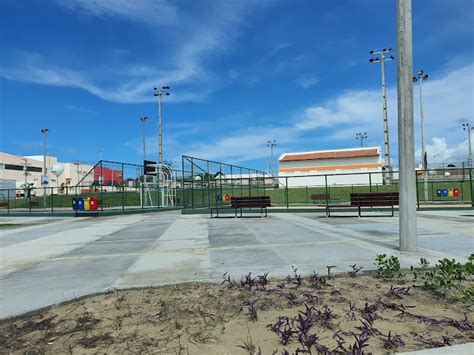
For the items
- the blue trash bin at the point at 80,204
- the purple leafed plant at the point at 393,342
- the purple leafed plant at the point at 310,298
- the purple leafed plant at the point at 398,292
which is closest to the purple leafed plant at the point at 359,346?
the purple leafed plant at the point at 393,342

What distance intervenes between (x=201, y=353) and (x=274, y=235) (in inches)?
277

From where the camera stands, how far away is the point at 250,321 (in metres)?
3.26

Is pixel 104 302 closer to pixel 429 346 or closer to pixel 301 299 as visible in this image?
pixel 301 299

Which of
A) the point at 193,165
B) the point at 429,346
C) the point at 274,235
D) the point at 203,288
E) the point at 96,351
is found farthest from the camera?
the point at 193,165

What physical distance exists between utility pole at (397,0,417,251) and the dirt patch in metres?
2.61

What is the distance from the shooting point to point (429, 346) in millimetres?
2650

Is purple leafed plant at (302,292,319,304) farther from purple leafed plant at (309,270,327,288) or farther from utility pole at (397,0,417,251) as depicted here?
utility pole at (397,0,417,251)

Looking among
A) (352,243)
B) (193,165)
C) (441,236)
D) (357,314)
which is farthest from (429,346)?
(193,165)

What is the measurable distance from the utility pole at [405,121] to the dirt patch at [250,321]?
2615 mm

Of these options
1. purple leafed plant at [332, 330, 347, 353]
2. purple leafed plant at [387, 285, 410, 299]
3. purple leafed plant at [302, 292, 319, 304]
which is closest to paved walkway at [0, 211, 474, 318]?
purple leafed plant at [302, 292, 319, 304]

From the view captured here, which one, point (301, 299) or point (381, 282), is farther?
point (381, 282)

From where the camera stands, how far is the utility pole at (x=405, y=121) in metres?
6.54

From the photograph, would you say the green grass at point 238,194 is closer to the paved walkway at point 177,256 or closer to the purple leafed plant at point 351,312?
the paved walkway at point 177,256

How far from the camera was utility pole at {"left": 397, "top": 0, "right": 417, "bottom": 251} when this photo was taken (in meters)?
6.54
